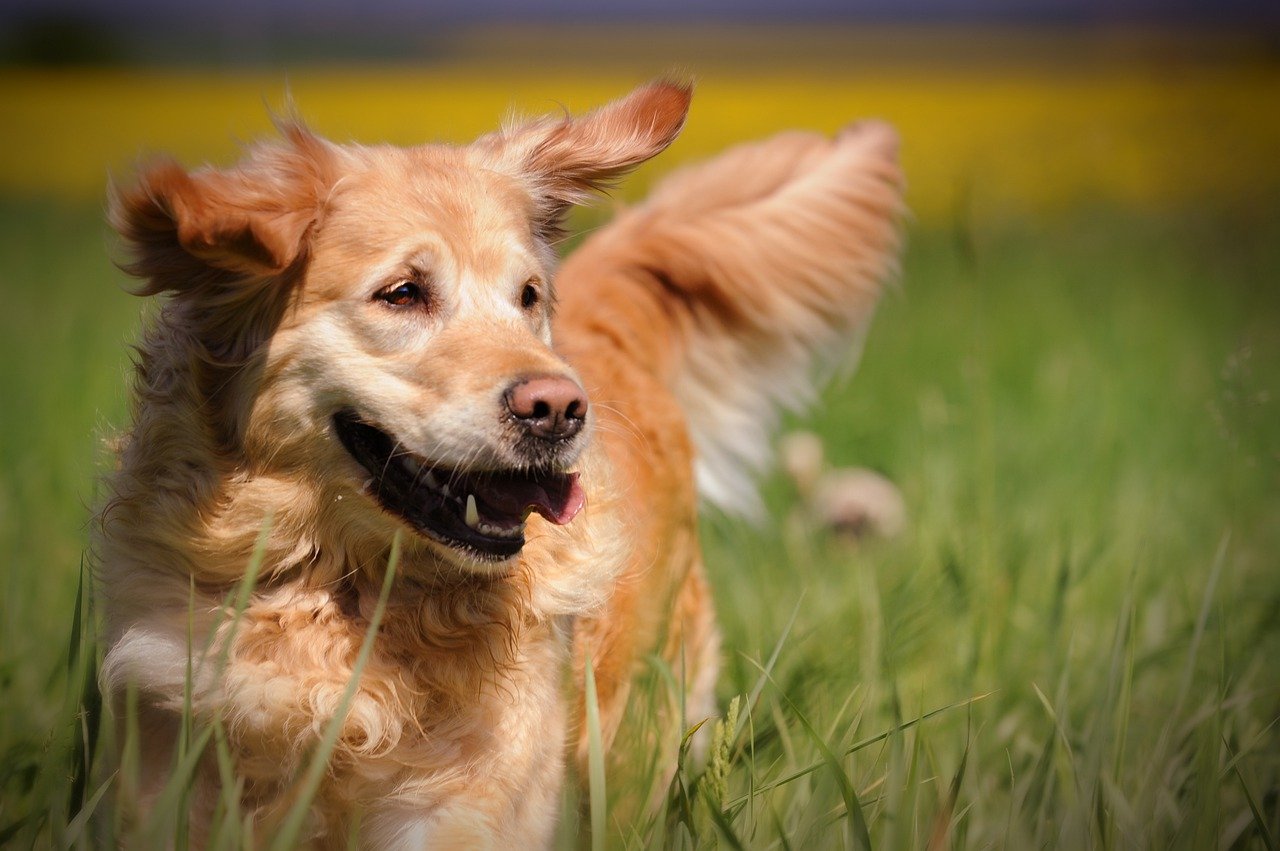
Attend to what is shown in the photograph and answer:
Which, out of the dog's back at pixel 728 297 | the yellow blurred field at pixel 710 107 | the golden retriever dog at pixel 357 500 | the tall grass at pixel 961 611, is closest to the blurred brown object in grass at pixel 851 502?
the tall grass at pixel 961 611

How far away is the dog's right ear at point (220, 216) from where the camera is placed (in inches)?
78.8

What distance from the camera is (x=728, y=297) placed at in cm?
379

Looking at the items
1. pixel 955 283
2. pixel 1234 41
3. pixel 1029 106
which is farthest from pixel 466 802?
pixel 1029 106

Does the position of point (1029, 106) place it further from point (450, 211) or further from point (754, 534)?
point (450, 211)

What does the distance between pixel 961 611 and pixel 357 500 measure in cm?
193

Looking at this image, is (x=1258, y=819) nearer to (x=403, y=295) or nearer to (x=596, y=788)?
(x=596, y=788)

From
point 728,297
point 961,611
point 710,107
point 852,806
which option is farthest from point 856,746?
point 710,107

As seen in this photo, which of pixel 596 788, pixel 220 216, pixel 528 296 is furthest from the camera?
pixel 528 296

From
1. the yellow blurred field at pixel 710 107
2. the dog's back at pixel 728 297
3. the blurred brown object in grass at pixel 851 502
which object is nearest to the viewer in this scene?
the dog's back at pixel 728 297

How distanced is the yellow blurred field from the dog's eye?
641 centimetres

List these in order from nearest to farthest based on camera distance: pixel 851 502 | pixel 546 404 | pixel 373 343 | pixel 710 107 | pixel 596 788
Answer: pixel 596 788 < pixel 546 404 < pixel 373 343 < pixel 851 502 < pixel 710 107

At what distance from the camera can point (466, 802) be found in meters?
2.15

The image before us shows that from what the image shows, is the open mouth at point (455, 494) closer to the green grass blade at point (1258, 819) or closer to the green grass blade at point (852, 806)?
the green grass blade at point (852, 806)

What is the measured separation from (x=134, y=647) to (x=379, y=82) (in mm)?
22563
